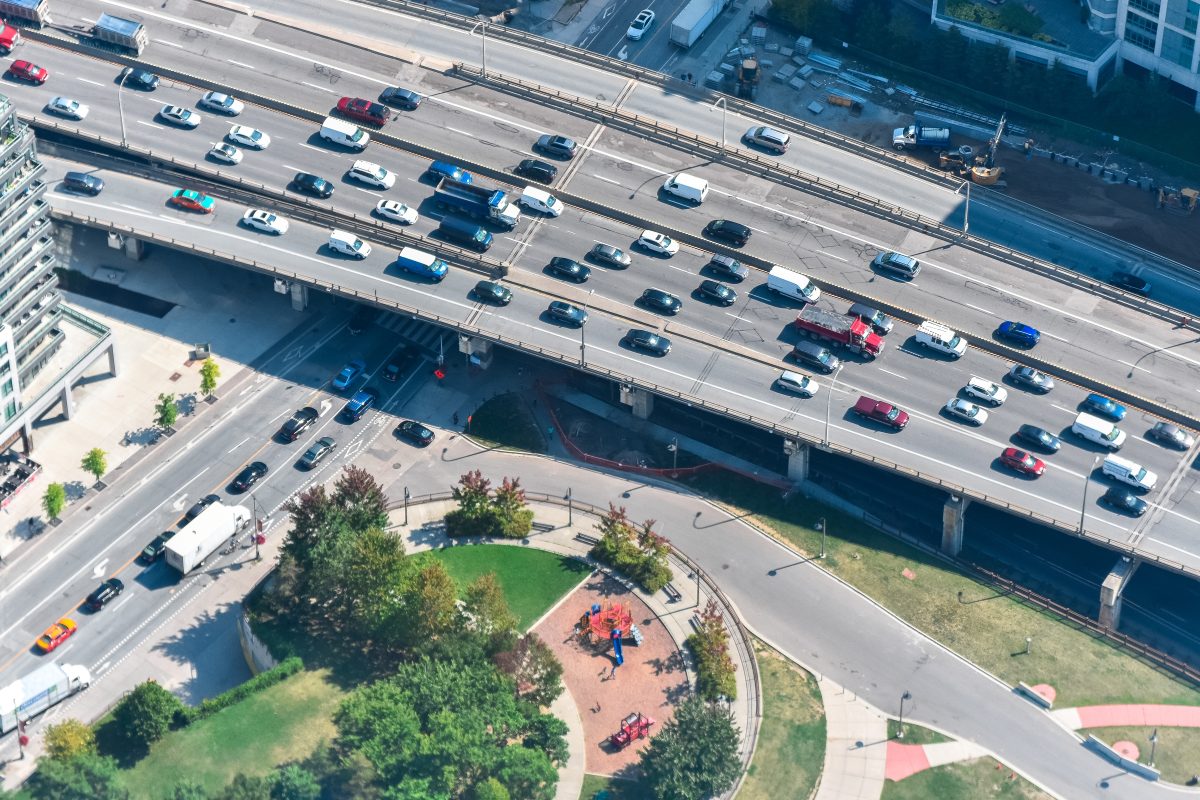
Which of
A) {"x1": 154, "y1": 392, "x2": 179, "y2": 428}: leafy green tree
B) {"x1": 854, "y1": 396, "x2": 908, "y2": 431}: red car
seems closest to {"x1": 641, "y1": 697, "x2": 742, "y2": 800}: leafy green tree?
{"x1": 854, "y1": 396, "x2": 908, "y2": 431}: red car

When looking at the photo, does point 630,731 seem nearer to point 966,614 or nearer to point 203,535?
point 966,614

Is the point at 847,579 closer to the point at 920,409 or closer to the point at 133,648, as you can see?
the point at 920,409

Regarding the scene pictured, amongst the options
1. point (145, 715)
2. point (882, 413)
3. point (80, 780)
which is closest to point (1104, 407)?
point (882, 413)

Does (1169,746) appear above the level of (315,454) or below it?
below

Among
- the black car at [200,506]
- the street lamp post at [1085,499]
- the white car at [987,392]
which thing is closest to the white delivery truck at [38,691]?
the black car at [200,506]

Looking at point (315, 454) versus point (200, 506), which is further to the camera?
point (315, 454)

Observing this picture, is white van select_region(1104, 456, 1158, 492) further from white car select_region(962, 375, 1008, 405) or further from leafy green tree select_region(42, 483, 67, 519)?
leafy green tree select_region(42, 483, 67, 519)

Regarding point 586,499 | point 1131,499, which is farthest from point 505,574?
point 1131,499
